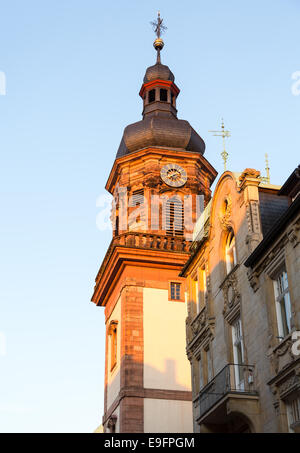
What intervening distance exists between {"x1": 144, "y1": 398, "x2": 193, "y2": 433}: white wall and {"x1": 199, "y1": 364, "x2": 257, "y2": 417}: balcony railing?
12893mm

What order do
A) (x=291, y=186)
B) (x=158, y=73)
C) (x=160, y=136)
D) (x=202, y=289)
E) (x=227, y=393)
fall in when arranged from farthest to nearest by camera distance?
(x=158, y=73), (x=160, y=136), (x=202, y=289), (x=291, y=186), (x=227, y=393)

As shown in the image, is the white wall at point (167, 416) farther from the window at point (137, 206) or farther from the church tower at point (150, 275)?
the window at point (137, 206)

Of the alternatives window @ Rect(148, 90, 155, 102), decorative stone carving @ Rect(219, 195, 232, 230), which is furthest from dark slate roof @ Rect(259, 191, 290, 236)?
window @ Rect(148, 90, 155, 102)

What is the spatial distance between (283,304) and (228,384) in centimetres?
315

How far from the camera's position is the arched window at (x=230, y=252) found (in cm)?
2702

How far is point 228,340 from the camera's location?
1010 inches

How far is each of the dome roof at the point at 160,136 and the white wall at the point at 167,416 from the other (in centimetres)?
1878

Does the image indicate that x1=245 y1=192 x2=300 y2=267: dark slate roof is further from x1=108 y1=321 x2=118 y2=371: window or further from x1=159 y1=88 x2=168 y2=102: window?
x1=159 y1=88 x2=168 y2=102: window

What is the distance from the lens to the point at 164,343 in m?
40.9

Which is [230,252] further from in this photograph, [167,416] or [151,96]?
[151,96]

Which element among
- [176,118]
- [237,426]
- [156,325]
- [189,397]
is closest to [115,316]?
[156,325]

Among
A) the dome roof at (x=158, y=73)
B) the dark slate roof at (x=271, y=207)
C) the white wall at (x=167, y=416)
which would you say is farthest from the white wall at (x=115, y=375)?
the dome roof at (x=158, y=73)

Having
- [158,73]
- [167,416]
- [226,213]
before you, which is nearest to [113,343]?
[167,416]

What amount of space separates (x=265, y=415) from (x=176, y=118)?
35.3 m
